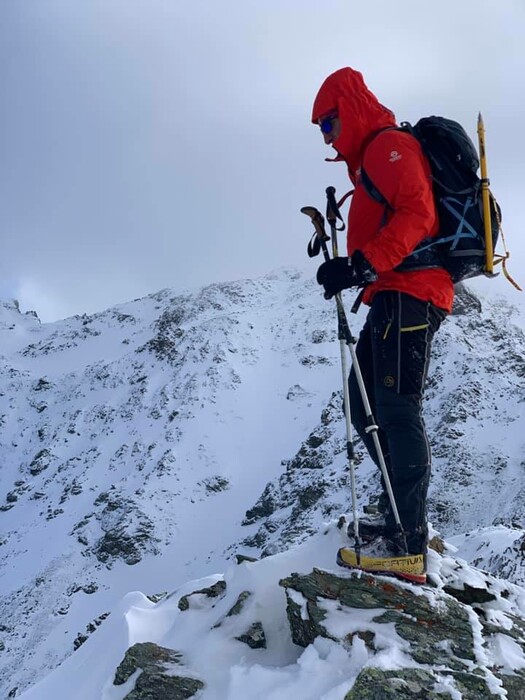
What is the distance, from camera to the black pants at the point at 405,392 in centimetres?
490

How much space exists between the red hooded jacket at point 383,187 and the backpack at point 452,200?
0.08 m

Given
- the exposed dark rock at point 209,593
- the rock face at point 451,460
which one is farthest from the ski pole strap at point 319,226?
the rock face at point 451,460

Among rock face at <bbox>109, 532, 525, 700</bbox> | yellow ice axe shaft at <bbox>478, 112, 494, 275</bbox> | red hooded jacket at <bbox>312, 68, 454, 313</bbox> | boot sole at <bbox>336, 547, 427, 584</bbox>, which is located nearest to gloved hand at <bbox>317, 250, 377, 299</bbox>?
red hooded jacket at <bbox>312, 68, 454, 313</bbox>

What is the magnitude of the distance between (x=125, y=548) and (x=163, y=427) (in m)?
16.5

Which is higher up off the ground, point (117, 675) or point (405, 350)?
point (405, 350)

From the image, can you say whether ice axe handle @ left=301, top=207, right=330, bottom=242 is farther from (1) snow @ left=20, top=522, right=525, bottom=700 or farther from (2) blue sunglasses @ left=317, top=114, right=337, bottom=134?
(1) snow @ left=20, top=522, right=525, bottom=700

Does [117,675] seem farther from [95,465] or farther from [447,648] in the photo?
[95,465]

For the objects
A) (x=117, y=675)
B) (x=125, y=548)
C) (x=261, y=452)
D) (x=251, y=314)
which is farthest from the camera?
(x=251, y=314)

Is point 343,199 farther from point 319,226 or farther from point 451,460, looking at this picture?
point 451,460

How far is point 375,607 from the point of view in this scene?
15.3 ft

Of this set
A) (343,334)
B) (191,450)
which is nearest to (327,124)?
(343,334)

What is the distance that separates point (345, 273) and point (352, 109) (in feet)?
4.72

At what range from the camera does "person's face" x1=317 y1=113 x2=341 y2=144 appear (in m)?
4.93

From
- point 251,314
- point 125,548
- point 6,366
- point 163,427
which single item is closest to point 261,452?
point 163,427
